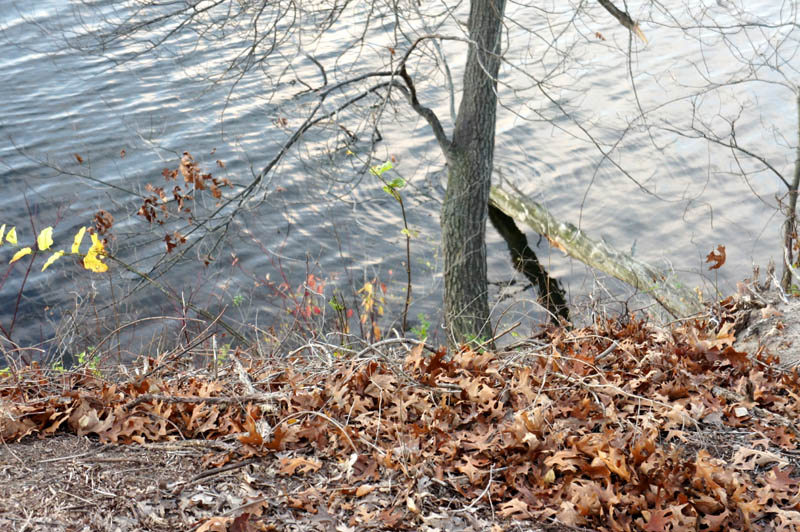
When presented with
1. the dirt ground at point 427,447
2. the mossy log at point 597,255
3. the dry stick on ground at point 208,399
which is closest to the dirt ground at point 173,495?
the dirt ground at point 427,447

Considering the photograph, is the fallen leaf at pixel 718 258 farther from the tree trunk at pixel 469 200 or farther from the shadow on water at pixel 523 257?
the shadow on water at pixel 523 257

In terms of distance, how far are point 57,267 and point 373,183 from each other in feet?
17.6

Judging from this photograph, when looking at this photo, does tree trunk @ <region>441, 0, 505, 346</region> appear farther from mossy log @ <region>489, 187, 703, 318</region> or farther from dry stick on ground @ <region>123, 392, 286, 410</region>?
dry stick on ground @ <region>123, 392, 286, 410</region>

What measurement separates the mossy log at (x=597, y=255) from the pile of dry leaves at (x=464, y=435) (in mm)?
4229

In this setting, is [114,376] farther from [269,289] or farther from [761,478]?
[269,289]

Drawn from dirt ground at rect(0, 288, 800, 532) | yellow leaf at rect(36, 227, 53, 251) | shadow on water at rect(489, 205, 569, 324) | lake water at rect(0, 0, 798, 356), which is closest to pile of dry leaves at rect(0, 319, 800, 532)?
dirt ground at rect(0, 288, 800, 532)

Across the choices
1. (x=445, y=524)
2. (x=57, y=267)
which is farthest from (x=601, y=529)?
(x=57, y=267)

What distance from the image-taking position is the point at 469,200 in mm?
7434

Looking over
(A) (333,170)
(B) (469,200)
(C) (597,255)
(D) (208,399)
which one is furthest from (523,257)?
(D) (208,399)

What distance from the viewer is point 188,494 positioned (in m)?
2.71

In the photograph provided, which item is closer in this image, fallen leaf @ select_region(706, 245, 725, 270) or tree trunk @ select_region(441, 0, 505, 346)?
fallen leaf @ select_region(706, 245, 725, 270)

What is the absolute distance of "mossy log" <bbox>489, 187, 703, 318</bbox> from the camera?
8195 mm

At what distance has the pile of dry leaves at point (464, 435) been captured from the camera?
2604mm

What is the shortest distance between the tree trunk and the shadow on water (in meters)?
2.30
